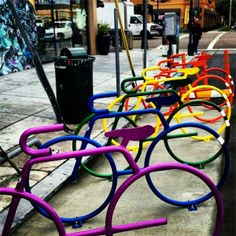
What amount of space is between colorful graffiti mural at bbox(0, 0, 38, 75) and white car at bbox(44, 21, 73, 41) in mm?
1457

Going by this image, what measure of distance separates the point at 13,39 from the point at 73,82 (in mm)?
6841

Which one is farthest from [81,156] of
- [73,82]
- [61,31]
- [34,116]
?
[61,31]

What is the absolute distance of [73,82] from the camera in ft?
21.5

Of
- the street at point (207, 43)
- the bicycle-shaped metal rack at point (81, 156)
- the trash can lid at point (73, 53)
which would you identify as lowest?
the street at point (207, 43)

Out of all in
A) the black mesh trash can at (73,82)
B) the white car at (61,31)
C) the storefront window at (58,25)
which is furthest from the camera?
the white car at (61,31)

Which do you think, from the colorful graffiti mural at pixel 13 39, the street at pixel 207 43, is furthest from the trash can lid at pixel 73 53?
the street at pixel 207 43

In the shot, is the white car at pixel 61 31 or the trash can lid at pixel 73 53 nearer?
the trash can lid at pixel 73 53

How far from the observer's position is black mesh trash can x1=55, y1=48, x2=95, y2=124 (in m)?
6.52

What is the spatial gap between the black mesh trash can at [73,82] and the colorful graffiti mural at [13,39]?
5.92m

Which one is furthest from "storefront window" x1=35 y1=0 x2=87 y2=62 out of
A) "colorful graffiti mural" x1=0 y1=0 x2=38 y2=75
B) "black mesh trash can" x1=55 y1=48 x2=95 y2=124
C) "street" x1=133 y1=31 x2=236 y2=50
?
"street" x1=133 y1=31 x2=236 y2=50

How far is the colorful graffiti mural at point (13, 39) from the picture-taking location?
12.1 m

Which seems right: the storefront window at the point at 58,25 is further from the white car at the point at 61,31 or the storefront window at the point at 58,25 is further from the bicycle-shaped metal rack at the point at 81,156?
the bicycle-shaped metal rack at the point at 81,156

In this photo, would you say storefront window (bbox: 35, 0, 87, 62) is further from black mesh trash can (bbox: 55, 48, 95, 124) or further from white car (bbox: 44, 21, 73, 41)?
black mesh trash can (bbox: 55, 48, 95, 124)

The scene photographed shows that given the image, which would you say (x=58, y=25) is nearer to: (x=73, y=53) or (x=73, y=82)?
(x=73, y=53)
